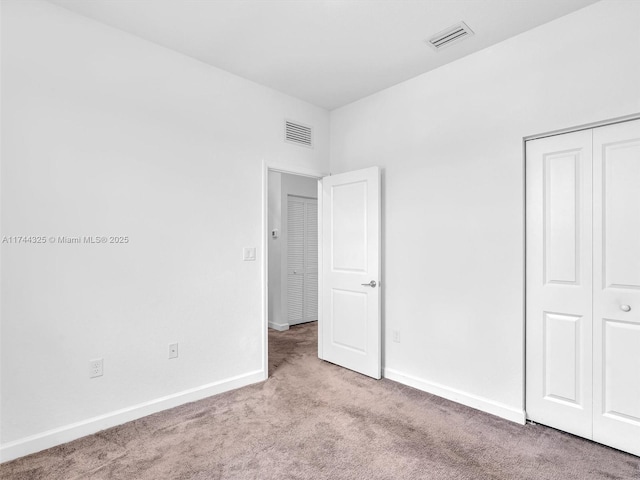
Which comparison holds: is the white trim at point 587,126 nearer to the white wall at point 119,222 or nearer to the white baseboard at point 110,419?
the white wall at point 119,222

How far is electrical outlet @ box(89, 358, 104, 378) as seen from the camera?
7.88 ft

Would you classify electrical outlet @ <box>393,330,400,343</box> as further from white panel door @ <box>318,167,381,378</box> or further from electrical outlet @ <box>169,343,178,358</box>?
electrical outlet @ <box>169,343,178,358</box>

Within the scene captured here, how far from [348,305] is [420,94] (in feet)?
7.00

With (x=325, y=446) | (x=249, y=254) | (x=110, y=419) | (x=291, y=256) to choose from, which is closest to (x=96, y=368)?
(x=110, y=419)

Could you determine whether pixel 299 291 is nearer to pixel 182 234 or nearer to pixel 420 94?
pixel 182 234

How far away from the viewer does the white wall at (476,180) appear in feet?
7.42

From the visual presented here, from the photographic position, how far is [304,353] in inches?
164

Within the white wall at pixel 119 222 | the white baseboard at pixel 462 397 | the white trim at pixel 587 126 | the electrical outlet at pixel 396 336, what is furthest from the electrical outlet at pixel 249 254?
the white trim at pixel 587 126

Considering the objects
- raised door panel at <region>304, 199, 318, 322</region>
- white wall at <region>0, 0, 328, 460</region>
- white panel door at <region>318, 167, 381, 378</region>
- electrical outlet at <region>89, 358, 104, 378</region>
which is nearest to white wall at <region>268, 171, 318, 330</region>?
raised door panel at <region>304, 199, 318, 322</region>

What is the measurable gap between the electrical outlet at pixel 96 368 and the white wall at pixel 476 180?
93.8 inches

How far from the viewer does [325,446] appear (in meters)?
2.24

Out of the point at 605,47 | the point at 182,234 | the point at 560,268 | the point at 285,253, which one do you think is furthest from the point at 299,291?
the point at 605,47

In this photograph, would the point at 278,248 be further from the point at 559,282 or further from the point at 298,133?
the point at 559,282

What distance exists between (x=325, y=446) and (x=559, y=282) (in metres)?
A: 1.91
